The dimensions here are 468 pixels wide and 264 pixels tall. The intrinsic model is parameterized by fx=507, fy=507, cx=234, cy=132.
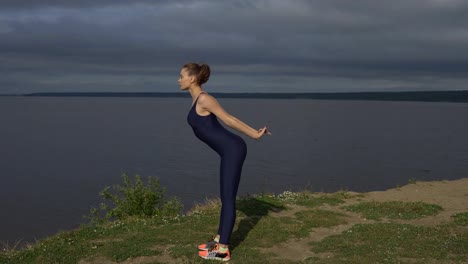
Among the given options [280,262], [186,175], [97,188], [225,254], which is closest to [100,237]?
[225,254]

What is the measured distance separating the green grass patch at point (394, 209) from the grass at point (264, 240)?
0.10ft

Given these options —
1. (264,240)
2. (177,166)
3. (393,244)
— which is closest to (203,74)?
(264,240)

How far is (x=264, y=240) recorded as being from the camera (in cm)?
980

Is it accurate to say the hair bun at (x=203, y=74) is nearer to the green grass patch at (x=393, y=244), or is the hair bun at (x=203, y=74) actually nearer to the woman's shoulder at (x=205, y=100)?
the woman's shoulder at (x=205, y=100)

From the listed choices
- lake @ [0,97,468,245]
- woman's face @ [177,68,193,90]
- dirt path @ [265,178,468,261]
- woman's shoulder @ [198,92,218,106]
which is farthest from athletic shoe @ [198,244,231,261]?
lake @ [0,97,468,245]

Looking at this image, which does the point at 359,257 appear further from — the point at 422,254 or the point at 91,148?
the point at 91,148

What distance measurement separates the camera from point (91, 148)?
4641 cm

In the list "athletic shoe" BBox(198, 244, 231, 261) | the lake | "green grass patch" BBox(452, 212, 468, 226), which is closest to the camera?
"athletic shoe" BBox(198, 244, 231, 261)

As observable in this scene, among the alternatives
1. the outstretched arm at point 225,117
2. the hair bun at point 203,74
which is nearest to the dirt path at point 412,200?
the outstretched arm at point 225,117

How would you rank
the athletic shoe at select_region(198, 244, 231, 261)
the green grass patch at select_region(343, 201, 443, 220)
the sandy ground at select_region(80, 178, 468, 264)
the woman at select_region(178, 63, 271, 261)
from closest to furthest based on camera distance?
the woman at select_region(178, 63, 271, 261) < the athletic shoe at select_region(198, 244, 231, 261) < the sandy ground at select_region(80, 178, 468, 264) < the green grass patch at select_region(343, 201, 443, 220)

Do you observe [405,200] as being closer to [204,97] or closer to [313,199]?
[313,199]

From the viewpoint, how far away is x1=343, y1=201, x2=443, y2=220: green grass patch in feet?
40.9

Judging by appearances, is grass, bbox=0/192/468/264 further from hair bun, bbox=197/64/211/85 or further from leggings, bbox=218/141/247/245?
hair bun, bbox=197/64/211/85

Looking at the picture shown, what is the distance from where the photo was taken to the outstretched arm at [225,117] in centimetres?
757
